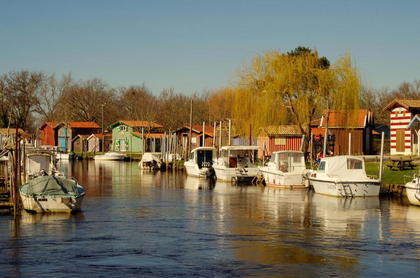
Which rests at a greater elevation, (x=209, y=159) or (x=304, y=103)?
(x=304, y=103)

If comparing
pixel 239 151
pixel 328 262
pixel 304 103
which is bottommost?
pixel 328 262

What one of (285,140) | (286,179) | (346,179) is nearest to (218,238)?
(346,179)

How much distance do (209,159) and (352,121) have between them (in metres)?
14.6

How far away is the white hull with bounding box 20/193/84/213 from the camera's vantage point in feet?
121

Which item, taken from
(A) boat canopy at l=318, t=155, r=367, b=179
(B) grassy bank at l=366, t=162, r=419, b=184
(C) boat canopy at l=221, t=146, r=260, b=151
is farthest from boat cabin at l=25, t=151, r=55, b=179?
(B) grassy bank at l=366, t=162, r=419, b=184

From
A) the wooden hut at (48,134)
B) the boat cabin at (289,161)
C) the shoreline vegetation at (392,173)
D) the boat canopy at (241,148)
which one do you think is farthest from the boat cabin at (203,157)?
the wooden hut at (48,134)

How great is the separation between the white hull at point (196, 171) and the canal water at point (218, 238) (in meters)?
18.5

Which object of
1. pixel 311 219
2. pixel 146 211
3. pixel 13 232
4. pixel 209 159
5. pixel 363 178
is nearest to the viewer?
pixel 13 232

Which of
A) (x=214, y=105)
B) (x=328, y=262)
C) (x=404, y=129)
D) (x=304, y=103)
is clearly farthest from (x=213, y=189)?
(x=214, y=105)

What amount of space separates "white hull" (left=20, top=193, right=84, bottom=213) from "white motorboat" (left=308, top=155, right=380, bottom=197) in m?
17.5

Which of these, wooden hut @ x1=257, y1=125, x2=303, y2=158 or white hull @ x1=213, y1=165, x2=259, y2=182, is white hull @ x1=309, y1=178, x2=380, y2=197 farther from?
wooden hut @ x1=257, y1=125, x2=303, y2=158

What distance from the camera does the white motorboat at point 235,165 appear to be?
61.0 metres

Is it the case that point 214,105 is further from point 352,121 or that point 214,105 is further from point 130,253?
point 130,253

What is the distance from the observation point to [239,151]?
6341 centimetres
